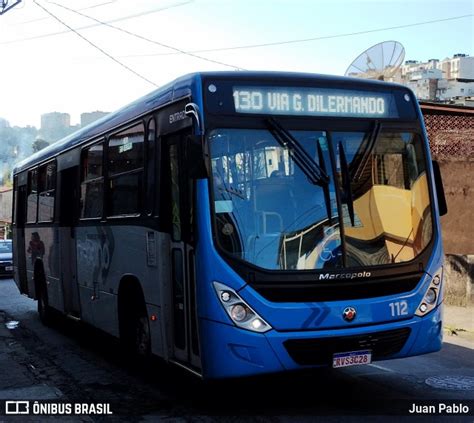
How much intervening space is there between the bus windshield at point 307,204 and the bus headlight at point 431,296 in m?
0.34

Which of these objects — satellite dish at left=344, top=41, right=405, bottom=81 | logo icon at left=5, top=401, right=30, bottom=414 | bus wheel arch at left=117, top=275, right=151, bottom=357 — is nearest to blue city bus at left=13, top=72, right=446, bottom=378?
bus wheel arch at left=117, top=275, right=151, bottom=357

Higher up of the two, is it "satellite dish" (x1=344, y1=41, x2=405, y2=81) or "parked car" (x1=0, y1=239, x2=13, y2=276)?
"satellite dish" (x1=344, y1=41, x2=405, y2=81)

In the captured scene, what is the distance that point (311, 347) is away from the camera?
5.62 meters

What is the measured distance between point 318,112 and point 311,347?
212cm

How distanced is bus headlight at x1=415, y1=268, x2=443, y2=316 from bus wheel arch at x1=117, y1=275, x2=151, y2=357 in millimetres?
2889

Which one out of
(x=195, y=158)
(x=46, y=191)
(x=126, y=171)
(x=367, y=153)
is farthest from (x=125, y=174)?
(x=46, y=191)

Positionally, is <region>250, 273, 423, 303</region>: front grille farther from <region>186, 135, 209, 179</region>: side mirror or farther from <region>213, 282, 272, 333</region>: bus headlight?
<region>186, 135, 209, 179</region>: side mirror

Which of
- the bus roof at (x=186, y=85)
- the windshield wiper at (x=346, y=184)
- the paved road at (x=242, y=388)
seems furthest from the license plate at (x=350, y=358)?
the bus roof at (x=186, y=85)

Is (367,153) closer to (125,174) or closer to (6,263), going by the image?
(125,174)

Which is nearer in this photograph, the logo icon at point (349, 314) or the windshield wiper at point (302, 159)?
the logo icon at point (349, 314)

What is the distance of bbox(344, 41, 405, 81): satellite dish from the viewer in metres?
17.1

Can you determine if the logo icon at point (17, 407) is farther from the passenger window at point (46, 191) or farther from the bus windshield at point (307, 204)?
the passenger window at point (46, 191)

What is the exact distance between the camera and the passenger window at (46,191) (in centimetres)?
1141

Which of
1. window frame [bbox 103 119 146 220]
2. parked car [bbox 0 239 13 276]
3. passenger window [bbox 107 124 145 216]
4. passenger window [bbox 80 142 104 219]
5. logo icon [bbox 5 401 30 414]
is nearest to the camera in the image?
logo icon [bbox 5 401 30 414]
